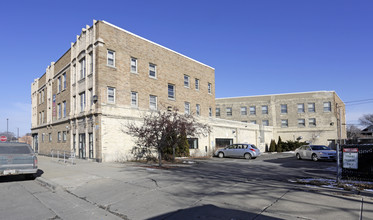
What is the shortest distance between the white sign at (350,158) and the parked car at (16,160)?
12.6 meters

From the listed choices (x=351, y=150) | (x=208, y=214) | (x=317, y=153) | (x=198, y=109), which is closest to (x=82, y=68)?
(x=198, y=109)

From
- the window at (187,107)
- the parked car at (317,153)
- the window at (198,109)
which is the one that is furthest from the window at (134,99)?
the parked car at (317,153)

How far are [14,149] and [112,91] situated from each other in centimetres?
1008

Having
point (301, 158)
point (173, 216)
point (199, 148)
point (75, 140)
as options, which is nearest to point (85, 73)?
point (75, 140)

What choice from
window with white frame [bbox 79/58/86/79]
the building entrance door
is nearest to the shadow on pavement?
the building entrance door

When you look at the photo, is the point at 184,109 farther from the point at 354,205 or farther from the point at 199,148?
the point at 354,205

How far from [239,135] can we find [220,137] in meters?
4.58

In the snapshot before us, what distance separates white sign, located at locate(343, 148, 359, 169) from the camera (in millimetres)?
9637

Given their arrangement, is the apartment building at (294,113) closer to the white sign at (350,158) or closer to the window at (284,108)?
the window at (284,108)

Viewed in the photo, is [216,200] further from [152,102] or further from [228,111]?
[228,111]

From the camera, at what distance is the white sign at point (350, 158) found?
9.64 metres

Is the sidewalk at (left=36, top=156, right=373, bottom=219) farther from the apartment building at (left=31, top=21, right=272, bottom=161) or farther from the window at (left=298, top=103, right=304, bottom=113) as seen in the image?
the window at (left=298, top=103, right=304, bottom=113)

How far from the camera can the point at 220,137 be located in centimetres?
3281

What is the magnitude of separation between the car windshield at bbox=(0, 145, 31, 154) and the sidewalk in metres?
2.54
